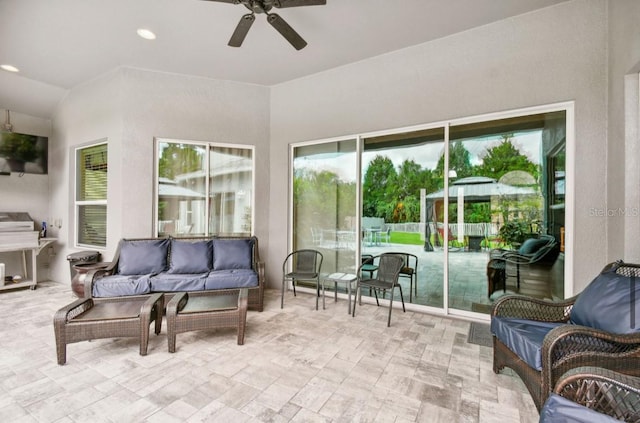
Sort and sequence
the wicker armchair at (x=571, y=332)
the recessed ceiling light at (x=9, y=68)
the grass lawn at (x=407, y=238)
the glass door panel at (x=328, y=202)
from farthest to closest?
the glass door panel at (x=328, y=202), the recessed ceiling light at (x=9, y=68), the grass lawn at (x=407, y=238), the wicker armchair at (x=571, y=332)

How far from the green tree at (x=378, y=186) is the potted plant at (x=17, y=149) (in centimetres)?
614

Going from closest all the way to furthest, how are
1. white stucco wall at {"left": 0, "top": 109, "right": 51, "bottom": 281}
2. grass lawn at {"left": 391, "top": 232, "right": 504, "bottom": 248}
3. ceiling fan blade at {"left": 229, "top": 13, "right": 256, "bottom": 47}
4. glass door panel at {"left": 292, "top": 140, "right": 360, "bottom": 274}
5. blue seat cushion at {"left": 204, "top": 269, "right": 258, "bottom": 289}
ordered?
1. ceiling fan blade at {"left": 229, "top": 13, "right": 256, "bottom": 47}
2. blue seat cushion at {"left": 204, "top": 269, "right": 258, "bottom": 289}
3. grass lawn at {"left": 391, "top": 232, "right": 504, "bottom": 248}
4. glass door panel at {"left": 292, "top": 140, "right": 360, "bottom": 274}
5. white stucco wall at {"left": 0, "top": 109, "right": 51, "bottom": 281}

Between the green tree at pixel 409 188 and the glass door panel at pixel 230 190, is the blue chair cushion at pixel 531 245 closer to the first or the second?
the green tree at pixel 409 188

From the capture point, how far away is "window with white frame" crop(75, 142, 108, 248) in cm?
476

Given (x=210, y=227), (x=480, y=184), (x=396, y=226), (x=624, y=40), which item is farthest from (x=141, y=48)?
(x=624, y=40)

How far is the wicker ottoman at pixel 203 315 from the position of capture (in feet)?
8.74

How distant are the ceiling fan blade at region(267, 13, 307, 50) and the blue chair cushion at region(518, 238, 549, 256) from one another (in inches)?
135

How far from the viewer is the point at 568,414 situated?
1098 mm

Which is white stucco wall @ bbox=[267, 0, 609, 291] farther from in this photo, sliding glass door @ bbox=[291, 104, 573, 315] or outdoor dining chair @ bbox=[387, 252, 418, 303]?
outdoor dining chair @ bbox=[387, 252, 418, 303]

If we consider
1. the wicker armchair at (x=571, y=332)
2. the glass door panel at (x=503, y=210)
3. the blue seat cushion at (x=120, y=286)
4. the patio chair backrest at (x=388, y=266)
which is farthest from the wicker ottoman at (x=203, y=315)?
the glass door panel at (x=503, y=210)

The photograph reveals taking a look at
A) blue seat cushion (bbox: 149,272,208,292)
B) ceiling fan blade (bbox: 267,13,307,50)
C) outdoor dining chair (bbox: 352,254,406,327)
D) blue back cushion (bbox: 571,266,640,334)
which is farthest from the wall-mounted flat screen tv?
blue back cushion (bbox: 571,266,640,334)

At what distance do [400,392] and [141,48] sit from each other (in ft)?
16.5

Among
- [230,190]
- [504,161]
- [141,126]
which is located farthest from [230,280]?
[504,161]

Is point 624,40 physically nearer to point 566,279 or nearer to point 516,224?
point 516,224
